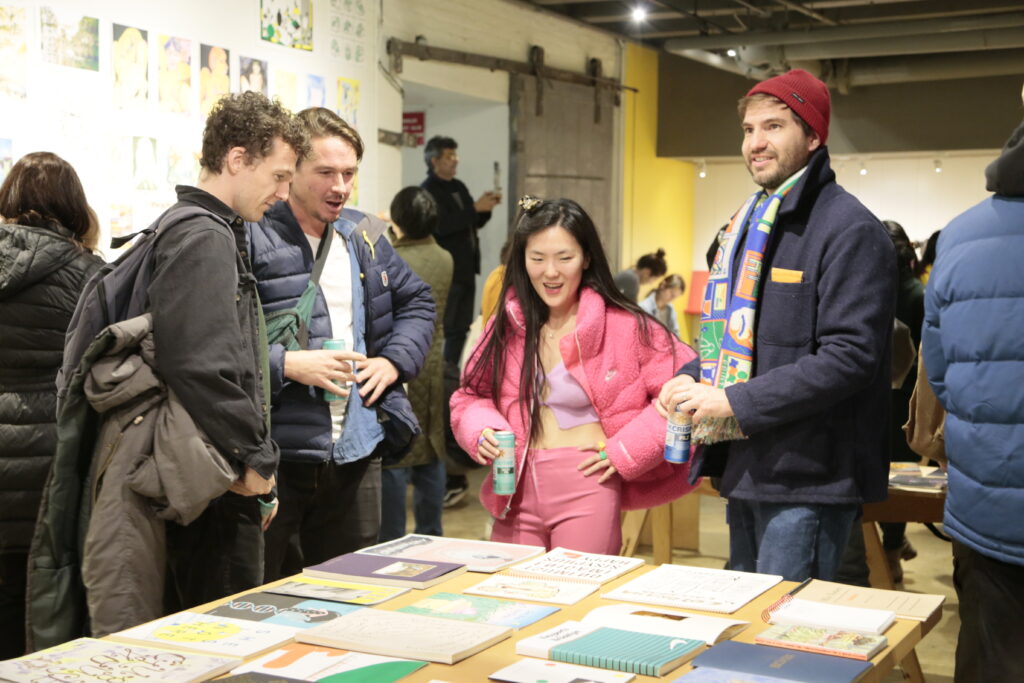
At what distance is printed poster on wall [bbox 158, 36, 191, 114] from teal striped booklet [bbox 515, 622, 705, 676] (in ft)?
14.5

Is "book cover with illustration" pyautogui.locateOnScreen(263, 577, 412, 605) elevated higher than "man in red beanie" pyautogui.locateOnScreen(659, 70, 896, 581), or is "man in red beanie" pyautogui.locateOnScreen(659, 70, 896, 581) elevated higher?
"man in red beanie" pyautogui.locateOnScreen(659, 70, 896, 581)

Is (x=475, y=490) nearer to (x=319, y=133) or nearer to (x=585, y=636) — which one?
(x=319, y=133)

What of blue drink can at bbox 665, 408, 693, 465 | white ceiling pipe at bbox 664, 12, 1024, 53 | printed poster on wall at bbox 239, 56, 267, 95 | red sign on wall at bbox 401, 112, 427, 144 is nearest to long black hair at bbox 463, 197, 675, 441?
blue drink can at bbox 665, 408, 693, 465

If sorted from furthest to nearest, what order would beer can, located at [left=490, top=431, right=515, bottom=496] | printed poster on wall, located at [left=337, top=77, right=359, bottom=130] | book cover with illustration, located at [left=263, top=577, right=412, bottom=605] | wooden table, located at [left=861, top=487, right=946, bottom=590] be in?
printed poster on wall, located at [left=337, top=77, right=359, bottom=130]
wooden table, located at [left=861, top=487, right=946, bottom=590]
beer can, located at [left=490, top=431, right=515, bottom=496]
book cover with illustration, located at [left=263, top=577, right=412, bottom=605]

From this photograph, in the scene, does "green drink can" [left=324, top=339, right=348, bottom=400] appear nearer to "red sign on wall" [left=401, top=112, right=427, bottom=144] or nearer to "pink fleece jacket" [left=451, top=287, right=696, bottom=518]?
"pink fleece jacket" [left=451, top=287, right=696, bottom=518]

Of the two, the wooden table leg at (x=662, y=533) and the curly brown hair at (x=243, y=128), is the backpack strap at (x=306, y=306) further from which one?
the wooden table leg at (x=662, y=533)

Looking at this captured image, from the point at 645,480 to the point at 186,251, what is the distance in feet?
4.37

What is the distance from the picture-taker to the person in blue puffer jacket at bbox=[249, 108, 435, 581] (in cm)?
312

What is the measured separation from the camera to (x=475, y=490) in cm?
802

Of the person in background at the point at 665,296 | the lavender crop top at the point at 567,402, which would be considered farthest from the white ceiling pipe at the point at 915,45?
the lavender crop top at the point at 567,402

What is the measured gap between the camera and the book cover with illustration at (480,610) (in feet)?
6.88

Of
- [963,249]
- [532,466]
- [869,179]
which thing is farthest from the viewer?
[869,179]

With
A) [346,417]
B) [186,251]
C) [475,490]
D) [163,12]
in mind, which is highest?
[163,12]

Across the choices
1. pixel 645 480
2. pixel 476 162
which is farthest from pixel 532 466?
pixel 476 162
